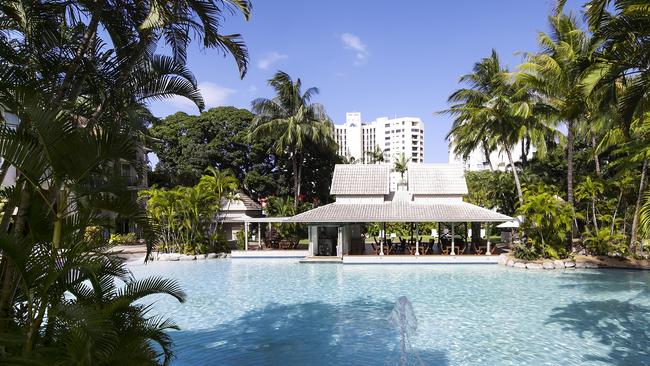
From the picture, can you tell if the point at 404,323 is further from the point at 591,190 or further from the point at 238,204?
the point at 238,204

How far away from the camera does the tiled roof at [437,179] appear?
76.3 feet

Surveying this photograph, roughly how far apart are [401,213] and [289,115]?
13.3m

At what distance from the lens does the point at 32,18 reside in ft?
18.5

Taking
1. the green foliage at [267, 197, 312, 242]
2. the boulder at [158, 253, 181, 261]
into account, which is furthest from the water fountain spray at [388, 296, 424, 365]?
the green foliage at [267, 197, 312, 242]

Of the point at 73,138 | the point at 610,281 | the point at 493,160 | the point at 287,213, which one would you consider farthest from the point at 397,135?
the point at 73,138

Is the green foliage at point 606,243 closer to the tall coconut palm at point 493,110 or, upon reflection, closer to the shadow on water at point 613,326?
the tall coconut palm at point 493,110

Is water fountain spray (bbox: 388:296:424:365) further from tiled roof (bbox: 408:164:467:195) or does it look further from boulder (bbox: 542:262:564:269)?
tiled roof (bbox: 408:164:467:195)

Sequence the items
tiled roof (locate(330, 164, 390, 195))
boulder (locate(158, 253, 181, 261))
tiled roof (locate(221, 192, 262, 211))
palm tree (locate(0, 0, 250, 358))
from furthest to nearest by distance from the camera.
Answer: tiled roof (locate(221, 192, 262, 211))
tiled roof (locate(330, 164, 390, 195))
boulder (locate(158, 253, 181, 261))
palm tree (locate(0, 0, 250, 358))

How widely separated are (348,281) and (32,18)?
13.1m

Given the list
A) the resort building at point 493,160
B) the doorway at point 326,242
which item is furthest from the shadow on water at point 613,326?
the resort building at point 493,160

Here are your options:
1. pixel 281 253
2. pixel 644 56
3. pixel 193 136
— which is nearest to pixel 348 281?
pixel 281 253

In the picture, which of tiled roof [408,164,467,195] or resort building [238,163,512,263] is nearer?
resort building [238,163,512,263]

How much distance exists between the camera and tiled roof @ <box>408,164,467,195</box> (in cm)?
2325

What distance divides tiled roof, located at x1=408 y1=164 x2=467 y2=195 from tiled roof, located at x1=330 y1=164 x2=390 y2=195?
60.0 inches
